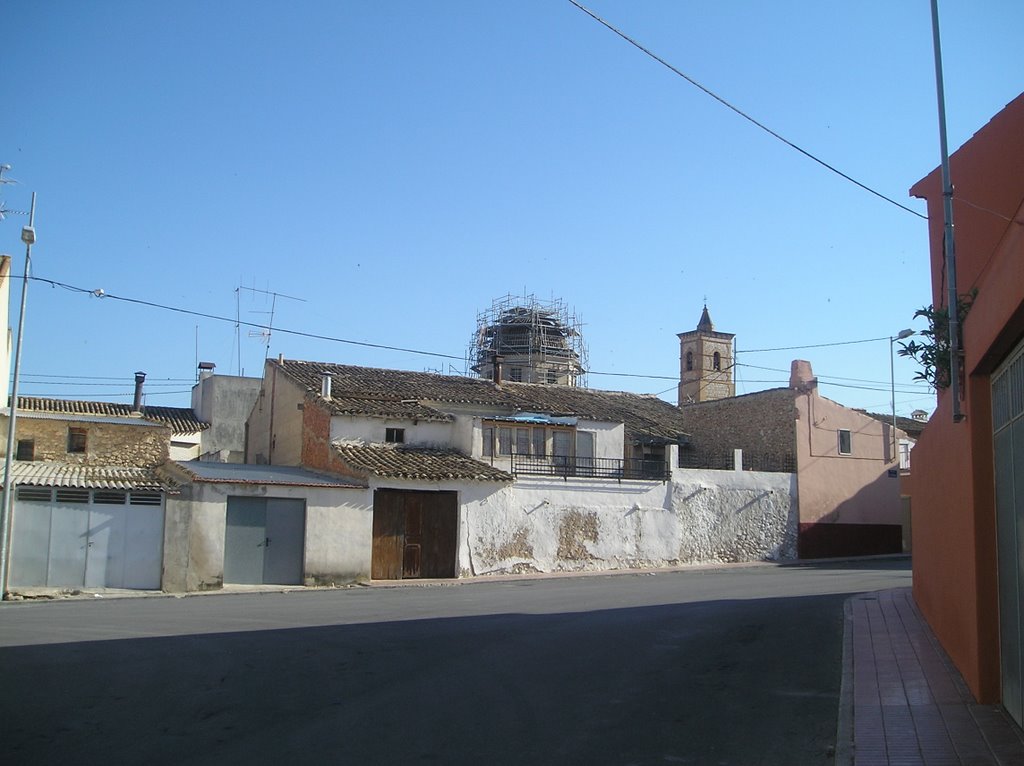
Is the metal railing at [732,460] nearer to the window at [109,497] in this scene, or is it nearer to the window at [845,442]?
the window at [845,442]

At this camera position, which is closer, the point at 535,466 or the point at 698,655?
the point at 698,655

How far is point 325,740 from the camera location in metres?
7.62

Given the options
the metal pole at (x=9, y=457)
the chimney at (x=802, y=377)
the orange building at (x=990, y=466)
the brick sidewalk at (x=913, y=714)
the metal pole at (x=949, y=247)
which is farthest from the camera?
the chimney at (x=802, y=377)

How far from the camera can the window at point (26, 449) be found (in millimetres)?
28719

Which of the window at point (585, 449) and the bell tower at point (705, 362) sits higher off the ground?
the bell tower at point (705, 362)

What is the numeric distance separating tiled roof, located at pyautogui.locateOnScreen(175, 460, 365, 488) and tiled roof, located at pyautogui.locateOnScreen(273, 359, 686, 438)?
270 centimetres

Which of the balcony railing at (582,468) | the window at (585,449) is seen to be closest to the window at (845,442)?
the balcony railing at (582,468)

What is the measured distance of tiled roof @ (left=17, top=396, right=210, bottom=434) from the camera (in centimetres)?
3597

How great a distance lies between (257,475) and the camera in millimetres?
28234

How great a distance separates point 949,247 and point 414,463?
72.1 feet

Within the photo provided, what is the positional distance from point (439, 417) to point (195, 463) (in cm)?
829

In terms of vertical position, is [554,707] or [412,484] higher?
[412,484]

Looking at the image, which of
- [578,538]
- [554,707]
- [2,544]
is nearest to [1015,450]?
[554,707]

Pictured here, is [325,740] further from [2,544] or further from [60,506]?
[60,506]
